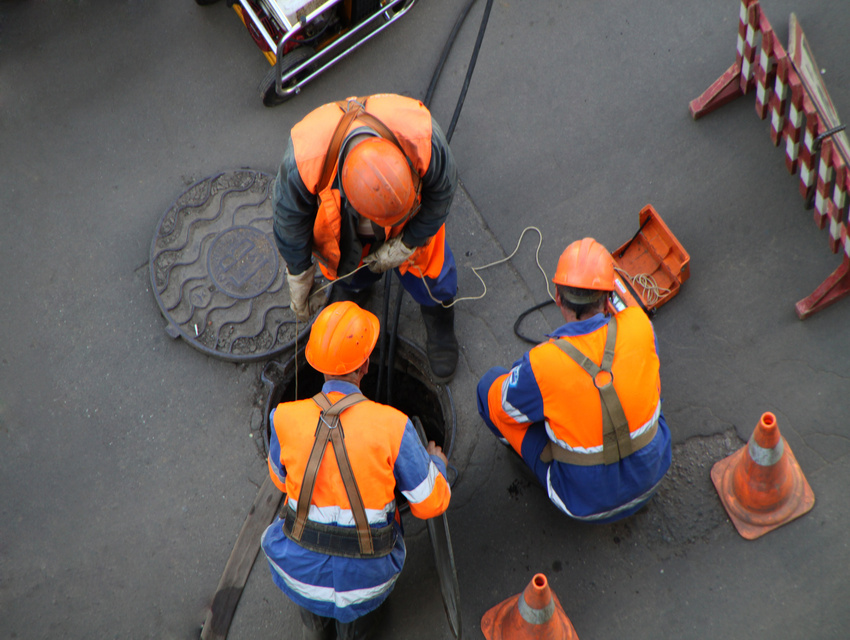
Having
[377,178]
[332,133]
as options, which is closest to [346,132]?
[332,133]

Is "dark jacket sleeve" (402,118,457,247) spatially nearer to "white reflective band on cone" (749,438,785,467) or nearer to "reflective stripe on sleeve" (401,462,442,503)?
"reflective stripe on sleeve" (401,462,442,503)

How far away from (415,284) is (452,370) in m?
0.75

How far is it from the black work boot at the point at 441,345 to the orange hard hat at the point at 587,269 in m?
1.06

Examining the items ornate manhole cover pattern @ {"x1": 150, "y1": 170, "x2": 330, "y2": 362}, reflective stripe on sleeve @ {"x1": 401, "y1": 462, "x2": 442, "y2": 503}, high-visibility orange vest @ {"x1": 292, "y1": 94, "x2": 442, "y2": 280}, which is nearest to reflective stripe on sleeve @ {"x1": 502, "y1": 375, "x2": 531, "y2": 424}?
reflective stripe on sleeve @ {"x1": 401, "y1": 462, "x2": 442, "y2": 503}

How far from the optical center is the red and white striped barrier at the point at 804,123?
3.88 meters

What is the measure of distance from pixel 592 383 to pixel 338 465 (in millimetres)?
1283

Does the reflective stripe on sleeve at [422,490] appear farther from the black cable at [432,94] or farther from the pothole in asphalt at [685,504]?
the pothole in asphalt at [685,504]

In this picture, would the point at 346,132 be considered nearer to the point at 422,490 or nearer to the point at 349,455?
the point at 349,455

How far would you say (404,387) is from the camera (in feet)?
16.3

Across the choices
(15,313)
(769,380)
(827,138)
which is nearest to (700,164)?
(827,138)

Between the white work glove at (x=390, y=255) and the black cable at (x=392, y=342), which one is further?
the black cable at (x=392, y=342)

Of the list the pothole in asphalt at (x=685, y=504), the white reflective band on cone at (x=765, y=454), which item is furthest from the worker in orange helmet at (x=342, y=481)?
the white reflective band on cone at (x=765, y=454)

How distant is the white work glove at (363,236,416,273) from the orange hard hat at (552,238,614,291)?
0.88 metres

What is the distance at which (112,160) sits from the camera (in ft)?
15.9
